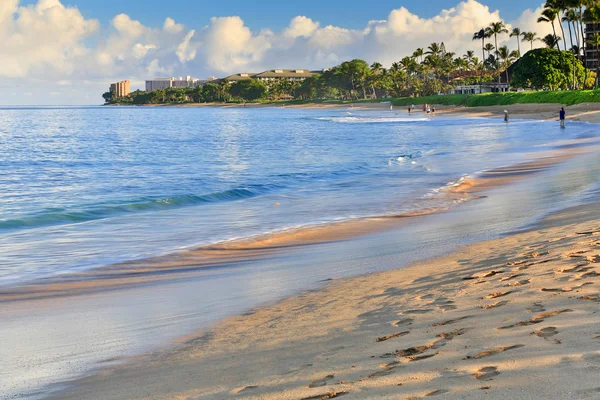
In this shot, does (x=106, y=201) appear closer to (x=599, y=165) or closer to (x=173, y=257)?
(x=173, y=257)

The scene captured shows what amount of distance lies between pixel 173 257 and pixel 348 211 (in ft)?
20.8

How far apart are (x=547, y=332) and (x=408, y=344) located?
1011mm

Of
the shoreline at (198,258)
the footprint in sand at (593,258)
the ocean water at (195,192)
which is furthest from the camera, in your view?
the ocean water at (195,192)

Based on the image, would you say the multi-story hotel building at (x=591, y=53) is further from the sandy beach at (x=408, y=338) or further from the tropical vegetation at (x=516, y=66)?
the sandy beach at (x=408, y=338)

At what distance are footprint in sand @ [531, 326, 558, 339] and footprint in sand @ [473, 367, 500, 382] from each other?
0.72m

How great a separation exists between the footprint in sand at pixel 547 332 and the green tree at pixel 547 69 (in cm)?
10449

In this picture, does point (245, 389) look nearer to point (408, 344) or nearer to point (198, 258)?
point (408, 344)

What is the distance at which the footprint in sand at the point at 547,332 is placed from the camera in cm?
459

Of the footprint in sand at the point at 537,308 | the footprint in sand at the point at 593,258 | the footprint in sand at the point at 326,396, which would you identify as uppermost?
the footprint in sand at the point at 593,258

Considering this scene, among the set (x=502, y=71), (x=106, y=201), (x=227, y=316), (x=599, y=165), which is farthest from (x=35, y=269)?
(x=502, y=71)

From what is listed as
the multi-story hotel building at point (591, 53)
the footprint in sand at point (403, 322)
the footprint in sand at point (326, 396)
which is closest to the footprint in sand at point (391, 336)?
the footprint in sand at point (403, 322)

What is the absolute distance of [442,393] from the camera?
12.5 ft

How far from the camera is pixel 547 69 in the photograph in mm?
100750

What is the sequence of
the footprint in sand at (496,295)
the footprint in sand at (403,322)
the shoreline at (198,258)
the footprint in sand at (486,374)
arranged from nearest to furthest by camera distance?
the footprint in sand at (486,374) → the footprint in sand at (403,322) → the footprint in sand at (496,295) → the shoreline at (198,258)
